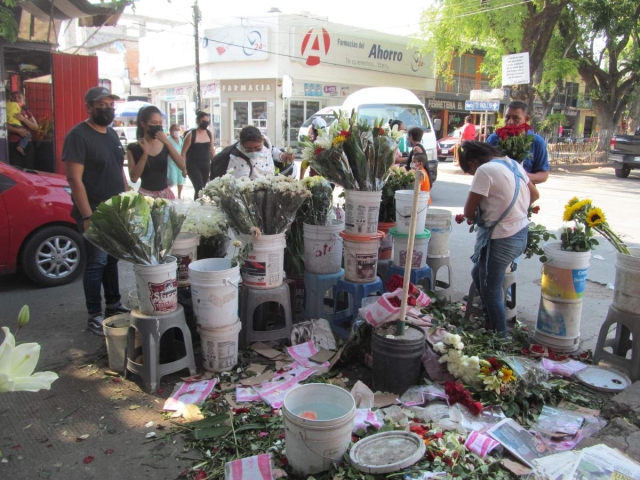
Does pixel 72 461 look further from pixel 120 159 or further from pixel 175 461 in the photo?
pixel 120 159

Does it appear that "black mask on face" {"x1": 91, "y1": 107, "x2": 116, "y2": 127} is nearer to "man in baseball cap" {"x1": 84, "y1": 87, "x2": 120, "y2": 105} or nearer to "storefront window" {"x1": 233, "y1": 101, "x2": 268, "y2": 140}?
"man in baseball cap" {"x1": 84, "y1": 87, "x2": 120, "y2": 105}

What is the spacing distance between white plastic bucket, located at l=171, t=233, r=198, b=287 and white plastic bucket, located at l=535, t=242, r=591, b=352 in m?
3.06

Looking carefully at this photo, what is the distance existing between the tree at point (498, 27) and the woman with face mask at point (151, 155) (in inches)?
584

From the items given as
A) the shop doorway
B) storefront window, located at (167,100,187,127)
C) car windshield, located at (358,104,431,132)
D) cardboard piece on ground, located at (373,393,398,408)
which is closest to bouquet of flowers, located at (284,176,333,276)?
cardboard piece on ground, located at (373,393,398,408)

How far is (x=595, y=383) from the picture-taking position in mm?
3715

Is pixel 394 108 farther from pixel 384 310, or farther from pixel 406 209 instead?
pixel 384 310

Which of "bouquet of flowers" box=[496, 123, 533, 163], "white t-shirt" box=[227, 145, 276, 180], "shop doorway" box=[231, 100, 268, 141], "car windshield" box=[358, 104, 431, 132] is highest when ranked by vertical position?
"shop doorway" box=[231, 100, 268, 141]

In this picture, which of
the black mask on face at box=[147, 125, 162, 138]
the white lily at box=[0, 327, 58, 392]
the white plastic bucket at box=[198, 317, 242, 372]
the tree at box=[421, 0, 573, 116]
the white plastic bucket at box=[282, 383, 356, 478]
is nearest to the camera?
the white lily at box=[0, 327, 58, 392]

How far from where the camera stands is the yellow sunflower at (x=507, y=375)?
11.0ft

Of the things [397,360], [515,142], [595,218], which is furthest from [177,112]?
[397,360]

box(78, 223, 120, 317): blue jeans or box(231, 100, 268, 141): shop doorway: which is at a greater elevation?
box(231, 100, 268, 141): shop doorway

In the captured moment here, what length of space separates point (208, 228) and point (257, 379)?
1.36m

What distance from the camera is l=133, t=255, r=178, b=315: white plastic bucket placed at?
357 centimetres

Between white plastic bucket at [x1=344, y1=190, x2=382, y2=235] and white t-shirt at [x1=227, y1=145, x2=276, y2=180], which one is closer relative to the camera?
white plastic bucket at [x1=344, y1=190, x2=382, y2=235]
